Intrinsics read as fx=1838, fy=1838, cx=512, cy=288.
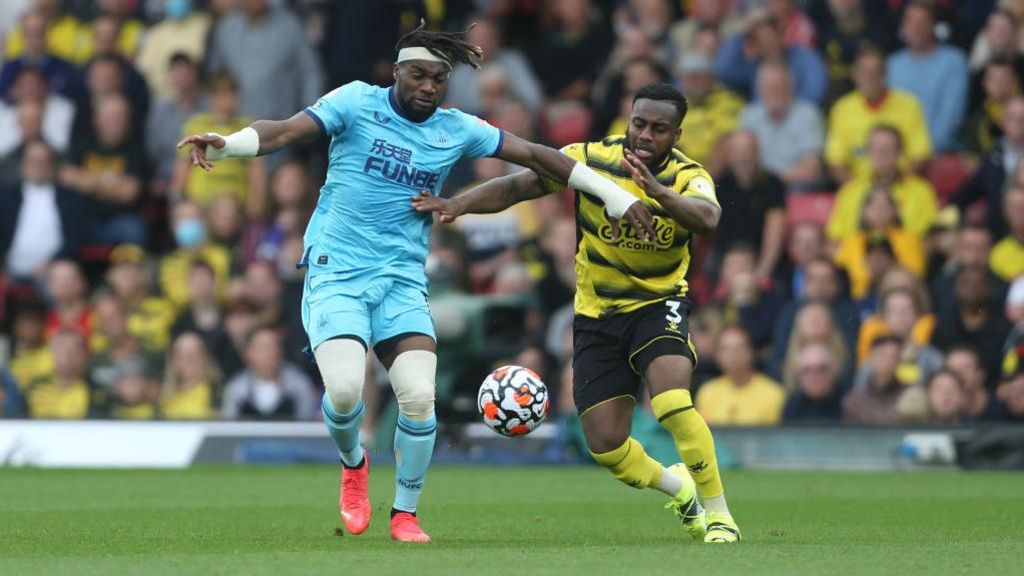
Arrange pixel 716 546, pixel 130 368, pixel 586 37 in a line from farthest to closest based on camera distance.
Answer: pixel 586 37 → pixel 130 368 → pixel 716 546

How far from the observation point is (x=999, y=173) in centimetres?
1720

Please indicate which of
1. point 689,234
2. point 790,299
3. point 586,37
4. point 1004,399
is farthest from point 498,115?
point 689,234

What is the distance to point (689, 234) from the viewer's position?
10.3 meters

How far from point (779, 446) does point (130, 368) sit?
6.78 metres

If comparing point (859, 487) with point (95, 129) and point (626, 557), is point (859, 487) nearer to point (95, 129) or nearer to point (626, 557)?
point (626, 557)

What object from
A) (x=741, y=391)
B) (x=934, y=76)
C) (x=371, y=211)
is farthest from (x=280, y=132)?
(x=934, y=76)

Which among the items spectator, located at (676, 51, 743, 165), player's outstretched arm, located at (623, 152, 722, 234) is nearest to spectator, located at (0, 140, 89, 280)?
spectator, located at (676, 51, 743, 165)

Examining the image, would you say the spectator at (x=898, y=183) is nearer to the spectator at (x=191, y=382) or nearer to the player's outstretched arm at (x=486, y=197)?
the spectator at (x=191, y=382)

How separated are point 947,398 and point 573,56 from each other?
244 inches

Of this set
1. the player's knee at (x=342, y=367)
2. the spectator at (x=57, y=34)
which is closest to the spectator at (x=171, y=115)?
the spectator at (x=57, y=34)

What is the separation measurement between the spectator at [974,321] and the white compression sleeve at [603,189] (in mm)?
7452

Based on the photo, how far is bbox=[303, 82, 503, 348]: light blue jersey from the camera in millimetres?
9891

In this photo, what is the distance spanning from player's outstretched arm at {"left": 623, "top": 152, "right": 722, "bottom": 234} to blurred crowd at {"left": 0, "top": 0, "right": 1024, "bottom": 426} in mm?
7234

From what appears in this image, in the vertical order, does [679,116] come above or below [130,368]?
above
